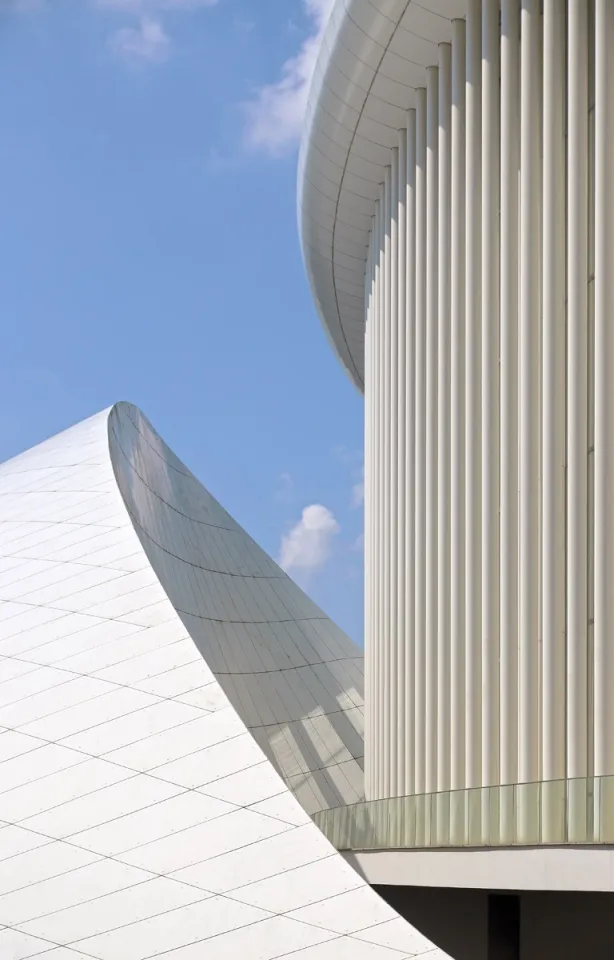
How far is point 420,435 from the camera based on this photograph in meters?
19.2

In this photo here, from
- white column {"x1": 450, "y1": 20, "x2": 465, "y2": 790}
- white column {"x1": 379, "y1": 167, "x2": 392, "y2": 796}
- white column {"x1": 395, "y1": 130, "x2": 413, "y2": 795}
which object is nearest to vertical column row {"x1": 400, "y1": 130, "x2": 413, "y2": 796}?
white column {"x1": 395, "y1": 130, "x2": 413, "y2": 795}

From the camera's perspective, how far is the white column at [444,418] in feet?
58.6

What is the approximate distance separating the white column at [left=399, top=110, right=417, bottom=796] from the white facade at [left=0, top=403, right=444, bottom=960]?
2.88 m

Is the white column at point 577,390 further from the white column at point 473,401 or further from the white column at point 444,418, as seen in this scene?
the white column at point 444,418

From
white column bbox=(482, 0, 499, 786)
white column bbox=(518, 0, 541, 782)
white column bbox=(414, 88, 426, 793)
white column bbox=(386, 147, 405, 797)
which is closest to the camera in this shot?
white column bbox=(518, 0, 541, 782)

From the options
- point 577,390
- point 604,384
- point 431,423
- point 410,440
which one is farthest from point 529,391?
point 410,440

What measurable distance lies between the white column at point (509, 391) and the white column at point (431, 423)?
111 inches

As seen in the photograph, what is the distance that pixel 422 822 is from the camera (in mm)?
16062

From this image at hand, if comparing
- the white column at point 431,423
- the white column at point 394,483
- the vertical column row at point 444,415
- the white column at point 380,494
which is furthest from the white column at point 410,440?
the white column at point 380,494

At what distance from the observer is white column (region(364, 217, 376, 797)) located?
75.2ft

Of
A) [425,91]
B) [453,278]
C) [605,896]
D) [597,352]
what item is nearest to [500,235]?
[453,278]

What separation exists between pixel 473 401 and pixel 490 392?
60 cm

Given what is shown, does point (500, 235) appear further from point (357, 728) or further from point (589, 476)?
point (357, 728)

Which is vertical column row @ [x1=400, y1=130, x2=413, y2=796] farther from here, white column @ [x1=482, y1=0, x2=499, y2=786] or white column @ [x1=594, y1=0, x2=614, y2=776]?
white column @ [x1=594, y1=0, x2=614, y2=776]
